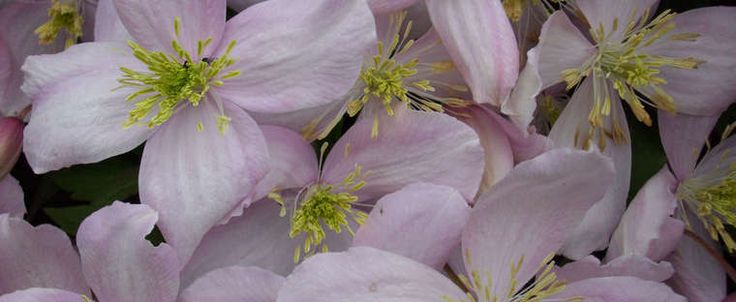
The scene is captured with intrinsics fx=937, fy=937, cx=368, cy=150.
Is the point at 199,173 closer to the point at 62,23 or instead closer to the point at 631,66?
the point at 62,23

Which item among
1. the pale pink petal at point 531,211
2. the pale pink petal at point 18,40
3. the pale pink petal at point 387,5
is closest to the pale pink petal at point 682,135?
the pale pink petal at point 531,211

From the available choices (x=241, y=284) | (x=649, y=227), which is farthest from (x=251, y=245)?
(x=649, y=227)

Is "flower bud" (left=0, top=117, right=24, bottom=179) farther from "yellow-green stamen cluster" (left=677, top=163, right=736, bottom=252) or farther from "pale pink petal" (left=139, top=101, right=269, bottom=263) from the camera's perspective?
"yellow-green stamen cluster" (left=677, top=163, right=736, bottom=252)

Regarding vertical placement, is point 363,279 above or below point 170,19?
below

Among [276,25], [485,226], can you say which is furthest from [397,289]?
[276,25]

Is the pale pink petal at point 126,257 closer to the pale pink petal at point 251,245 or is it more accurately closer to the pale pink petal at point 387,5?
the pale pink petal at point 251,245
